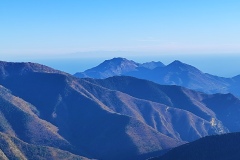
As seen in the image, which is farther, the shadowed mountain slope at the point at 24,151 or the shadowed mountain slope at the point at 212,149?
the shadowed mountain slope at the point at 24,151

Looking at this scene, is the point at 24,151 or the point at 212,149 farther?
the point at 24,151

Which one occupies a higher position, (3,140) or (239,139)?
(239,139)

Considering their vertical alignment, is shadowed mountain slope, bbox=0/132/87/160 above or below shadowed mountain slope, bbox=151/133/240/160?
below

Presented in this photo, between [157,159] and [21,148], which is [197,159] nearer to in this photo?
[157,159]

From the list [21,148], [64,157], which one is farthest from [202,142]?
[21,148]

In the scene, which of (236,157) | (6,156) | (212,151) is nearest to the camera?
(236,157)

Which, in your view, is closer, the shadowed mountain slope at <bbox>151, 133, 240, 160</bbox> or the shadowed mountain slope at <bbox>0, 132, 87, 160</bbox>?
the shadowed mountain slope at <bbox>151, 133, 240, 160</bbox>

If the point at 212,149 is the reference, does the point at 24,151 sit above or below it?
below

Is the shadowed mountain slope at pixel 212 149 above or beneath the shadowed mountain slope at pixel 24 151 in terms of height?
above
